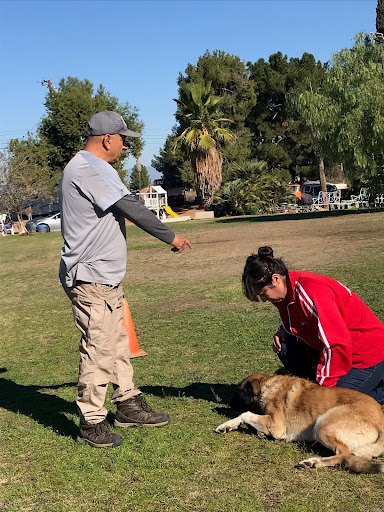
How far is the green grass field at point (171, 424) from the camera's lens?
3.38 meters

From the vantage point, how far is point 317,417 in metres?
3.89

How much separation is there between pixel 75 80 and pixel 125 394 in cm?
6225

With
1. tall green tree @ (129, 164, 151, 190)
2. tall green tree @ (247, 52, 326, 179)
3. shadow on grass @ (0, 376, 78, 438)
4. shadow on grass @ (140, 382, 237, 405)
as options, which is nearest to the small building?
tall green tree @ (247, 52, 326, 179)

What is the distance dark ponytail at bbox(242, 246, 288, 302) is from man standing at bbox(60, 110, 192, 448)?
560 mm

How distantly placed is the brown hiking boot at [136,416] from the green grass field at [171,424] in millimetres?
74

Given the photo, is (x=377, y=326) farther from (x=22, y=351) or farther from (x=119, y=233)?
(x=22, y=351)

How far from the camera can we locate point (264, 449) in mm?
4000

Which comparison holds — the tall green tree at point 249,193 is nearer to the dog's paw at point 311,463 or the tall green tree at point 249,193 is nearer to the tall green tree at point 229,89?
the tall green tree at point 229,89

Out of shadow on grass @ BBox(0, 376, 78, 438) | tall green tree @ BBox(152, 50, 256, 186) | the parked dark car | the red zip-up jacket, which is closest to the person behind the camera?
the red zip-up jacket

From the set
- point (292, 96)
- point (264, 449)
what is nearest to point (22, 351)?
point (264, 449)

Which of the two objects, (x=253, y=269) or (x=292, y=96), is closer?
(x=253, y=269)

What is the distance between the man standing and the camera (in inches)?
161

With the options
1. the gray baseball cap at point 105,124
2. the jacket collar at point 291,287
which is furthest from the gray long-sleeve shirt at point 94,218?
the jacket collar at point 291,287

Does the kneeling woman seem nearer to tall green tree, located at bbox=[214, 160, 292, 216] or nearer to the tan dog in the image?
the tan dog
